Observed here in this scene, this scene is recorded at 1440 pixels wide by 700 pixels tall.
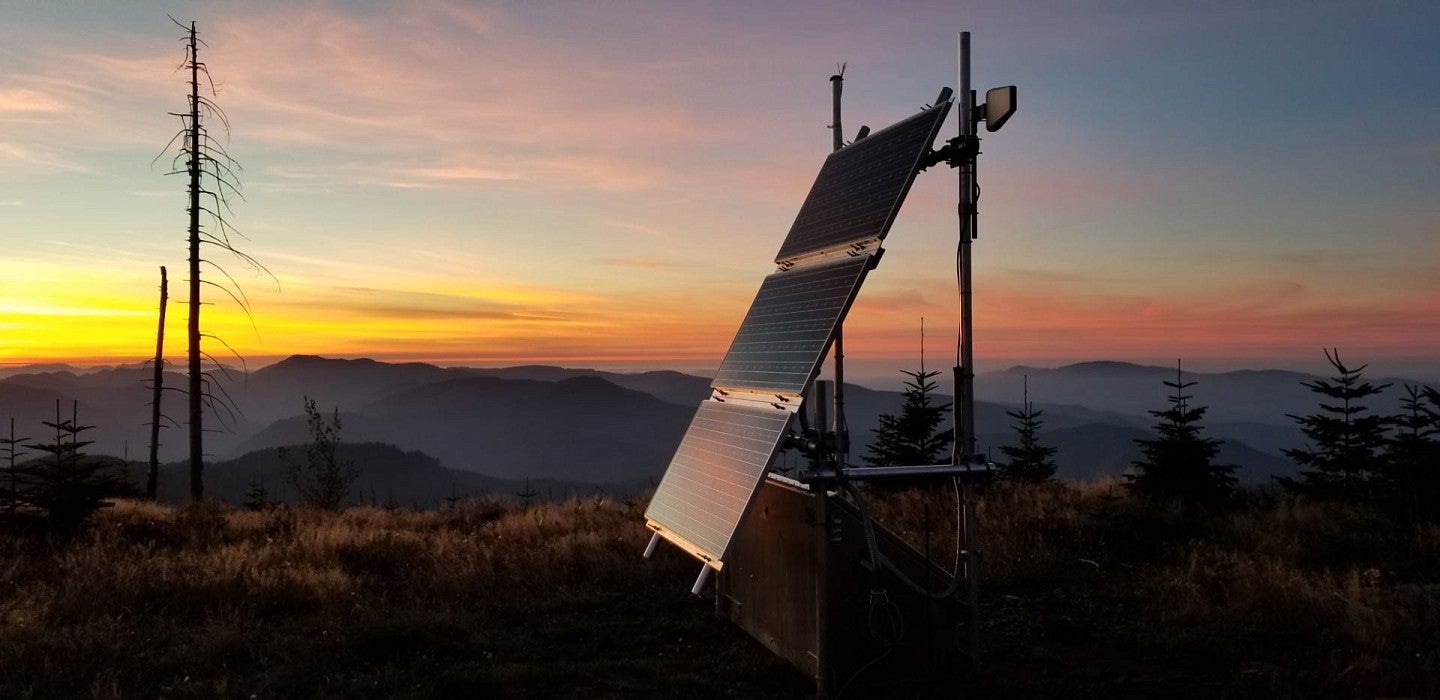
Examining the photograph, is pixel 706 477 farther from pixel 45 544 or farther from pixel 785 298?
pixel 45 544

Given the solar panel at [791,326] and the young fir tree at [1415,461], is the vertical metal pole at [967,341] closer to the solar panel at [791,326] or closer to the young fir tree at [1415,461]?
the solar panel at [791,326]

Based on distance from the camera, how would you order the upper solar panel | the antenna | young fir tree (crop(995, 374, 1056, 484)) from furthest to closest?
young fir tree (crop(995, 374, 1056, 484)) < the upper solar panel < the antenna

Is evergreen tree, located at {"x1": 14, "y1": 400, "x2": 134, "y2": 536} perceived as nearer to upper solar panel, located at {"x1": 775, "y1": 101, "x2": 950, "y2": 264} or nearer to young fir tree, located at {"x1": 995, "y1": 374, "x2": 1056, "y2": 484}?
upper solar panel, located at {"x1": 775, "y1": 101, "x2": 950, "y2": 264}

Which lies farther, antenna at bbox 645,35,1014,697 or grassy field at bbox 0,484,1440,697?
grassy field at bbox 0,484,1440,697

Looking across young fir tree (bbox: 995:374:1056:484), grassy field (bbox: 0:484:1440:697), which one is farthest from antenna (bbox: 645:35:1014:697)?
young fir tree (bbox: 995:374:1056:484)

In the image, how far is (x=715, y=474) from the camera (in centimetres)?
715

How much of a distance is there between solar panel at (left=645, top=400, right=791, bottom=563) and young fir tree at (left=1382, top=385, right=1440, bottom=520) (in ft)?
35.8

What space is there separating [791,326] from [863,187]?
1365 mm

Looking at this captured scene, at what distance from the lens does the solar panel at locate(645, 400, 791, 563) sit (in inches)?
247

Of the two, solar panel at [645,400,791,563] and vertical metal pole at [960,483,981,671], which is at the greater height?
solar panel at [645,400,791,563]

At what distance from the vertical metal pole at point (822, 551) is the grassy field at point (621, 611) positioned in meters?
0.48

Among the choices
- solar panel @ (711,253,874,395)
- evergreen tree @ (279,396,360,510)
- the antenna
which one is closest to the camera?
solar panel @ (711,253,874,395)

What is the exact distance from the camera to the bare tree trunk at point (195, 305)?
23625mm

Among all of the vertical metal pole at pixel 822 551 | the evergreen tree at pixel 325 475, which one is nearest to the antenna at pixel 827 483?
the vertical metal pole at pixel 822 551
